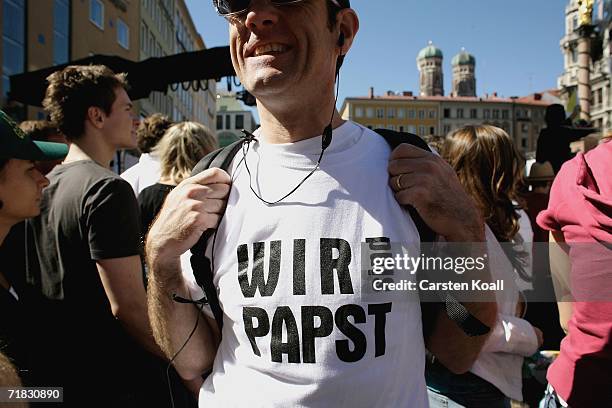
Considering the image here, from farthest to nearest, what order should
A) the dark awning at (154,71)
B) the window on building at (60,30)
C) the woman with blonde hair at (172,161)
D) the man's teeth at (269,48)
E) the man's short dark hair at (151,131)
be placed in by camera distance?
1. the window on building at (60,30)
2. the dark awning at (154,71)
3. the man's short dark hair at (151,131)
4. the woman with blonde hair at (172,161)
5. the man's teeth at (269,48)

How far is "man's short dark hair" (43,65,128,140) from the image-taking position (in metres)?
2.81

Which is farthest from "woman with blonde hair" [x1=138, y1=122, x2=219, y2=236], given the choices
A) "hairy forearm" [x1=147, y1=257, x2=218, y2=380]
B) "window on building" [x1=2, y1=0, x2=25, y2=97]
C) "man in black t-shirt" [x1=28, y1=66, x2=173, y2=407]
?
"window on building" [x1=2, y1=0, x2=25, y2=97]

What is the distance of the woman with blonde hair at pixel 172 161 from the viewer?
12.4 ft

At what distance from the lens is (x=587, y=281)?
184cm

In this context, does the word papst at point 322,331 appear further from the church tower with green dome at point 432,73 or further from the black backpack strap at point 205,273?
the church tower with green dome at point 432,73

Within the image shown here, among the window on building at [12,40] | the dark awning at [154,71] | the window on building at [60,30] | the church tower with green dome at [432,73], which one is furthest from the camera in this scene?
the church tower with green dome at [432,73]

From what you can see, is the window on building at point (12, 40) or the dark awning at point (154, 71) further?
the window on building at point (12, 40)

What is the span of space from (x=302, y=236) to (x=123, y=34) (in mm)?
28022

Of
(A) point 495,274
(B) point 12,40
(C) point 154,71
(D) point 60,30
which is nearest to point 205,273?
(A) point 495,274

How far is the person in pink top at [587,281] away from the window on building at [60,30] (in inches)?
726

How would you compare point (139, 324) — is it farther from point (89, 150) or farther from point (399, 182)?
point (399, 182)

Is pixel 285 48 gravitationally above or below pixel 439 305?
above

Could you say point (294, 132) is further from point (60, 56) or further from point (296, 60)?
point (60, 56)

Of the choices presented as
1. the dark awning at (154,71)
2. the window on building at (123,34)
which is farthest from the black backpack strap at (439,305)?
the window on building at (123,34)
